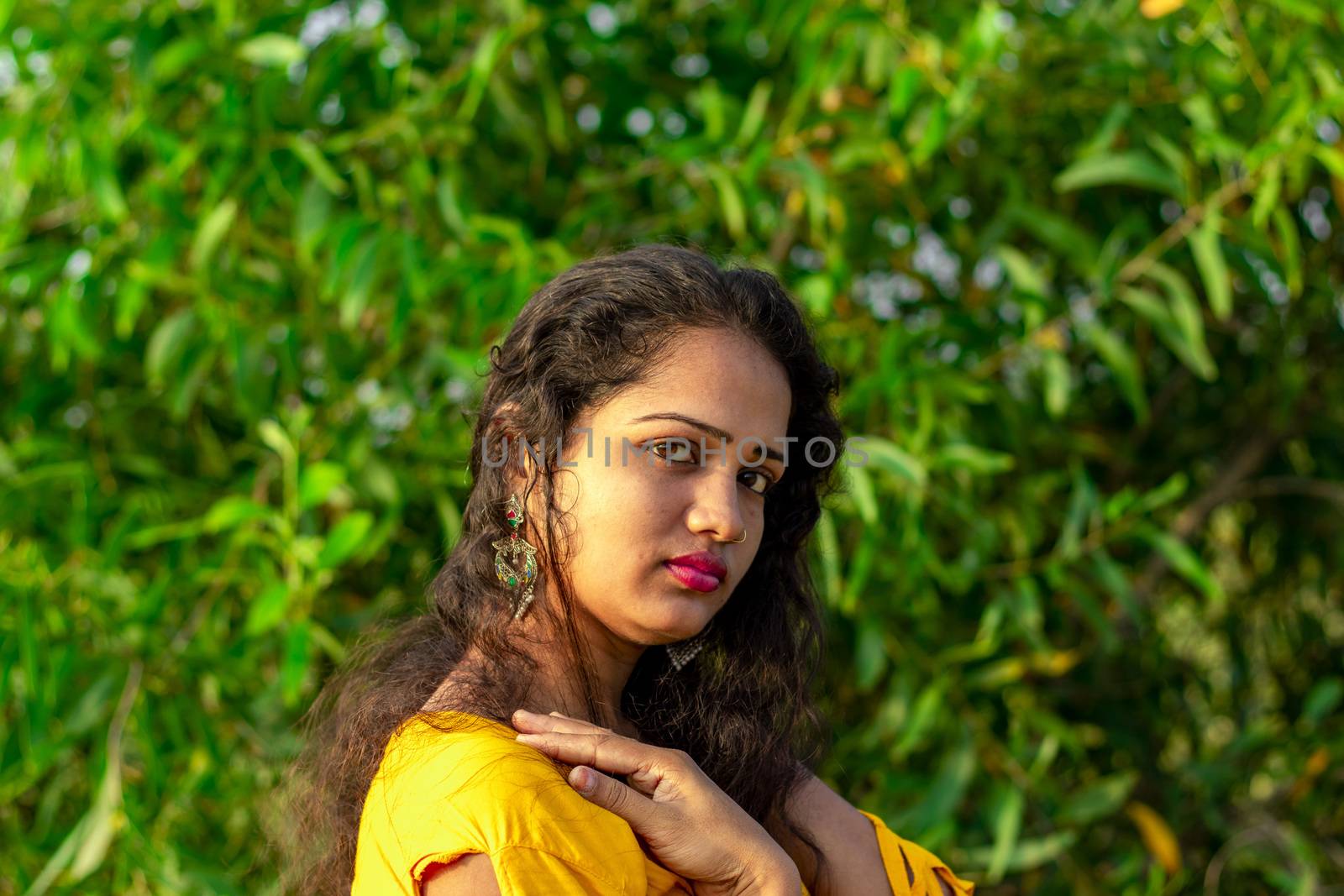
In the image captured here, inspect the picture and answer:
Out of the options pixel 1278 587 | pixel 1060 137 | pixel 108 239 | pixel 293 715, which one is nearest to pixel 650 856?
pixel 293 715

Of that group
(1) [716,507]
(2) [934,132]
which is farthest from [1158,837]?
(1) [716,507]

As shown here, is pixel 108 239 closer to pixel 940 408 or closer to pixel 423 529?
pixel 423 529

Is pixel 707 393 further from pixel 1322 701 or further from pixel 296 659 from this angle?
pixel 1322 701

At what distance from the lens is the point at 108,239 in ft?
5.86

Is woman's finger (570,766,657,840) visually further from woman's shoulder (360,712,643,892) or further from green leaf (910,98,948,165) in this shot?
green leaf (910,98,948,165)

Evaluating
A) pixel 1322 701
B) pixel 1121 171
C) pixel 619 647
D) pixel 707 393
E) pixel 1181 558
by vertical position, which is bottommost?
pixel 1322 701

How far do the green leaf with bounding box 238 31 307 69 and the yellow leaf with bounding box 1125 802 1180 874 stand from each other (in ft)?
4.95

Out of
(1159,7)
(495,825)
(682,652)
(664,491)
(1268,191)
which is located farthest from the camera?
(1159,7)

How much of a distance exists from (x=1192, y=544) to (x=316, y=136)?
147 centimetres

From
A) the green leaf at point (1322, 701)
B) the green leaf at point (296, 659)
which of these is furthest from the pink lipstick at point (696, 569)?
the green leaf at point (1322, 701)

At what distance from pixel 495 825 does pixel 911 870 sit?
475 mm

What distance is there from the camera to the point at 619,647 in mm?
1069

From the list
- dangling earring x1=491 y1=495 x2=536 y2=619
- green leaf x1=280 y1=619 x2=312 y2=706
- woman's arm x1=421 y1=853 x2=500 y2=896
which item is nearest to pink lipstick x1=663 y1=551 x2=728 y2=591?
dangling earring x1=491 y1=495 x2=536 y2=619

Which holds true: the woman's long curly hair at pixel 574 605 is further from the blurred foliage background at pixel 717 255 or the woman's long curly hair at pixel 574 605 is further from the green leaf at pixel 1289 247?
the green leaf at pixel 1289 247
